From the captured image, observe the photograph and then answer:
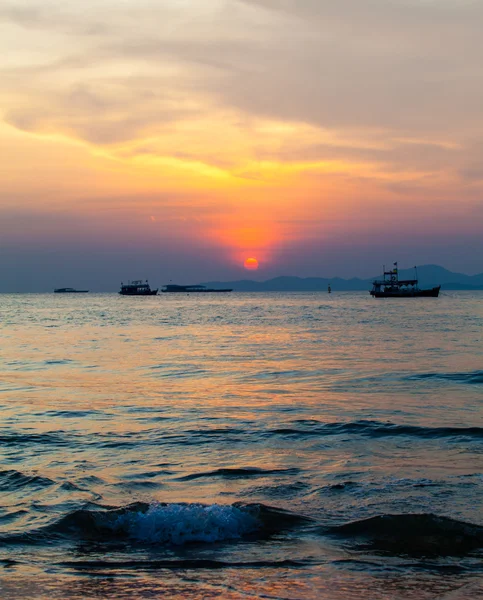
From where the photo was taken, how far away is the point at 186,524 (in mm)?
8852

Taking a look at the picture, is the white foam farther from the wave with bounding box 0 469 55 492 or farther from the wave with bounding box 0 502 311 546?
the wave with bounding box 0 469 55 492

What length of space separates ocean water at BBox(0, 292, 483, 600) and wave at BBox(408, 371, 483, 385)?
10.4 inches

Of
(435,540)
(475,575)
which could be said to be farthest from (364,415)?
(475,575)

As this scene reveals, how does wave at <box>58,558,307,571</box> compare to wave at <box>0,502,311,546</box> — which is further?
wave at <box>0,502,311,546</box>

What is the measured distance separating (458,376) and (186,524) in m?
19.0

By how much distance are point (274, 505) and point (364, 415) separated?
8.09 metres

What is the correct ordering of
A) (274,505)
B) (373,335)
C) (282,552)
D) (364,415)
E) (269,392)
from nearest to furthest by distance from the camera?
(282,552) → (274,505) → (364,415) → (269,392) → (373,335)

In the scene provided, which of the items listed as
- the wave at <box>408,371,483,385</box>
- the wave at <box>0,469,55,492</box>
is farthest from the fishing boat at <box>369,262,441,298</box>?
the wave at <box>0,469,55,492</box>

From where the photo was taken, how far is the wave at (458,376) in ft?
79.2

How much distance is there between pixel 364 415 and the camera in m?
17.3

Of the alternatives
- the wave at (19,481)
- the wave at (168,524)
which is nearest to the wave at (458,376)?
the wave at (168,524)

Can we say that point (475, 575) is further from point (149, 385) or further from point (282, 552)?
point (149, 385)

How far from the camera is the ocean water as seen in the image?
730cm

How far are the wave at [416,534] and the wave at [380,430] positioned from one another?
6.00 m
